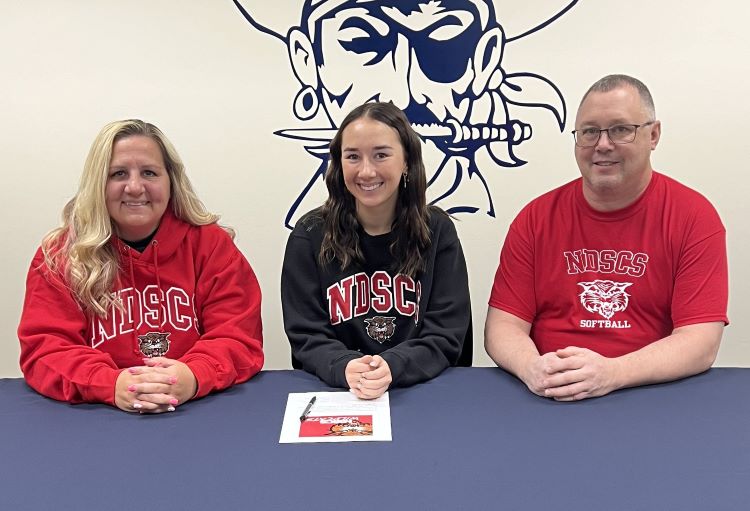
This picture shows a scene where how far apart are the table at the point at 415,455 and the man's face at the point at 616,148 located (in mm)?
590

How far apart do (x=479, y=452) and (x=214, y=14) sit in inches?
85.6

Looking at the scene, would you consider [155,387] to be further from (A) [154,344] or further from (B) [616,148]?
(B) [616,148]

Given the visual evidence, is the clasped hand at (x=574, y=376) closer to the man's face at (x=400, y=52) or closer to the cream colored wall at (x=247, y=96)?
the cream colored wall at (x=247, y=96)

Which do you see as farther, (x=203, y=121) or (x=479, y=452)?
(x=203, y=121)

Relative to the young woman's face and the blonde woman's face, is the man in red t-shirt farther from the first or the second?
the blonde woman's face

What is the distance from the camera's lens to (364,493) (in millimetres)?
1249

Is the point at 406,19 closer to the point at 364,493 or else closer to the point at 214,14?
the point at 214,14

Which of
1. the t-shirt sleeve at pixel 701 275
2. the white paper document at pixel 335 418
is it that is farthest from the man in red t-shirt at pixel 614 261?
the white paper document at pixel 335 418

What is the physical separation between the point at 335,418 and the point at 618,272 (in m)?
0.93

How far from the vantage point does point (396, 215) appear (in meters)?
2.05

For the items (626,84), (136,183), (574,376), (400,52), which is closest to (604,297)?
(574,376)

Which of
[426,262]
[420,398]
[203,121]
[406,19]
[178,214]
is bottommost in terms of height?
[420,398]

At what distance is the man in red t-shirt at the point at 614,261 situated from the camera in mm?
1896

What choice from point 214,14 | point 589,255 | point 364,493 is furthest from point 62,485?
point 214,14
